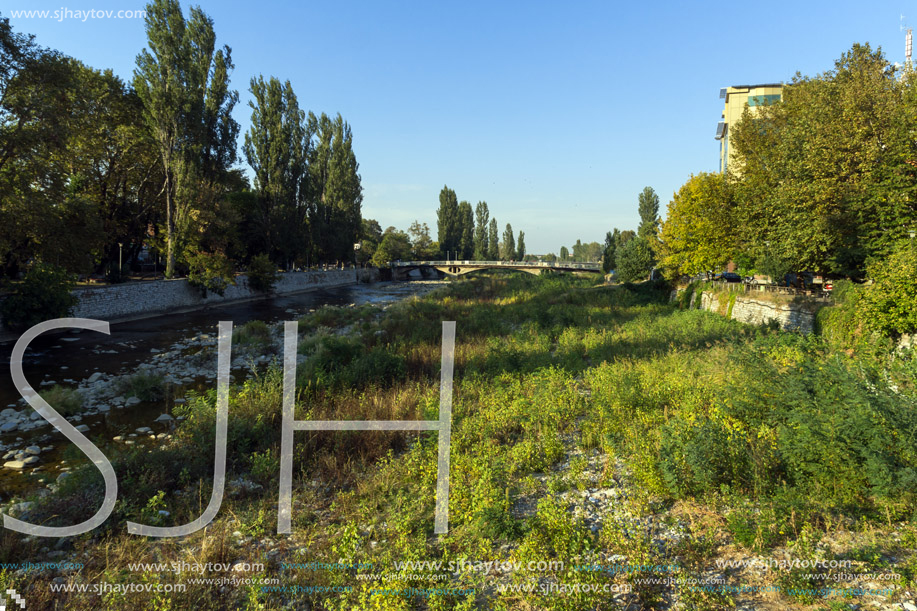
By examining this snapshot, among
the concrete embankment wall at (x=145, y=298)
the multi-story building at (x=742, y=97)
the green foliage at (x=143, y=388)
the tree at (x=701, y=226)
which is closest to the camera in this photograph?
the green foliage at (x=143, y=388)

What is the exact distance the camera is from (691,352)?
436 inches

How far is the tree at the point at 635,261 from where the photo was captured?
115 ft

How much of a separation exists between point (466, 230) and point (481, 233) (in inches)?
209

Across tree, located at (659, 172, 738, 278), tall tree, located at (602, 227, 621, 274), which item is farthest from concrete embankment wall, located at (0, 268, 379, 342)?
tall tree, located at (602, 227, 621, 274)

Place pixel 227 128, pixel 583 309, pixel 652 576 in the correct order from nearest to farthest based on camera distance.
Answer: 1. pixel 652 576
2. pixel 583 309
3. pixel 227 128

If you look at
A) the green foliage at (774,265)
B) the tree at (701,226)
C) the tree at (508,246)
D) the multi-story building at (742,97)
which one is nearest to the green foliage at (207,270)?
the tree at (701,226)

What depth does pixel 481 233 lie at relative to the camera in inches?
3396

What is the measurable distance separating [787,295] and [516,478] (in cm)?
1449

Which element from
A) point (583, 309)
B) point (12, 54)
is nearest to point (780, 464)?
point (583, 309)

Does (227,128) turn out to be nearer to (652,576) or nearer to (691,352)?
(691,352)

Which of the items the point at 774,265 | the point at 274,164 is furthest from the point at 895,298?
the point at 274,164

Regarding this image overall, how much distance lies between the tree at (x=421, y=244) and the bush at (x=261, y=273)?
48298 millimetres

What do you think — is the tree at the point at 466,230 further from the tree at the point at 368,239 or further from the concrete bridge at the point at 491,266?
the tree at the point at 368,239

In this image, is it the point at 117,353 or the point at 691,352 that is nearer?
the point at 691,352
